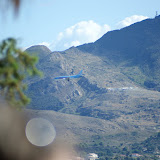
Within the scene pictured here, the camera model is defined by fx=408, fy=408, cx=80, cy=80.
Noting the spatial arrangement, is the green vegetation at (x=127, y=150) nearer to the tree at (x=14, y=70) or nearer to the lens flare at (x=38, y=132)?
the lens flare at (x=38, y=132)

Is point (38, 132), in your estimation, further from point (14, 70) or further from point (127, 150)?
point (127, 150)

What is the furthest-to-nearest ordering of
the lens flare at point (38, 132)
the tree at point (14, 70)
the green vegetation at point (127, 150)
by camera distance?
the green vegetation at point (127, 150), the lens flare at point (38, 132), the tree at point (14, 70)

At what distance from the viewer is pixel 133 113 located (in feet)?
641

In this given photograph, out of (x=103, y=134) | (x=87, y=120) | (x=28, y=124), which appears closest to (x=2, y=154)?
(x=28, y=124)

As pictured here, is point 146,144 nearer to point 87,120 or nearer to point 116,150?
point 116,150

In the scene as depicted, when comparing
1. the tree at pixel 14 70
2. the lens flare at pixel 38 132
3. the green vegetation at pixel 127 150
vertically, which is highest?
the tree at pixel 14 70

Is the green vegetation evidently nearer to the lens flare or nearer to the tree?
the lens flare

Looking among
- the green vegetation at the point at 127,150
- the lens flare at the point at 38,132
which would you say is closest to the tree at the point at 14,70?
the lens flare at the point at 38,132

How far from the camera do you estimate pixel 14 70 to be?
8.59 m

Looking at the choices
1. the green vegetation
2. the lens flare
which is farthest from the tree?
the green vegetation

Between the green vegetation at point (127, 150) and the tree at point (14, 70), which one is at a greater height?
the tree at point (14, 70)

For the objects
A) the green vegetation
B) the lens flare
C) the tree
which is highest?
the tree

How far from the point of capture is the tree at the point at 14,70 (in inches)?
336

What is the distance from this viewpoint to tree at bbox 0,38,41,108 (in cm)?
855
